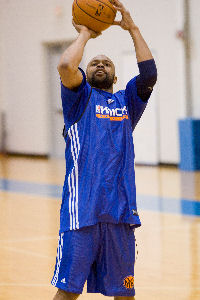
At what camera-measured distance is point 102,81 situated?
163 inches

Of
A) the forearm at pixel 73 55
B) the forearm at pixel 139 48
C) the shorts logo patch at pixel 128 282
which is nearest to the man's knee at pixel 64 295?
the shorts logo patch at pixel 128 282

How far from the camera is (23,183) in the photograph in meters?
13.4

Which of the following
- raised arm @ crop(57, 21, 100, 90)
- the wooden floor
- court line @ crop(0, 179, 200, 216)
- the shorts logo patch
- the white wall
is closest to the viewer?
raised arm @ crop(57, 21, 100, 90)

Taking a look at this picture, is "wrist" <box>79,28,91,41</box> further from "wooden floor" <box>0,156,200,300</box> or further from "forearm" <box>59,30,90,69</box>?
"wooden floor" <box>0,156,200,300</box>

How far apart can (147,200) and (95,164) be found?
6942 millimetres

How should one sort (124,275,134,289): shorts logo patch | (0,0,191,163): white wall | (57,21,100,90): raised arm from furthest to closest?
(0,0,191,163): white wall
(124,275,134,289): shorts logo patch
(57,21,100,90): raised arm

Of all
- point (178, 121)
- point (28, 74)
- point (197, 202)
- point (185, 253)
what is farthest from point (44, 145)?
point (185, 253)

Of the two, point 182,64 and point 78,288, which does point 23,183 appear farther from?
point 78,288

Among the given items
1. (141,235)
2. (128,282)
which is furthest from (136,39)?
(141,235)

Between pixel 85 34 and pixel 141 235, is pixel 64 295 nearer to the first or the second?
pixel 85 34

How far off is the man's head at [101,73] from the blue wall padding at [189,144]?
10345mm

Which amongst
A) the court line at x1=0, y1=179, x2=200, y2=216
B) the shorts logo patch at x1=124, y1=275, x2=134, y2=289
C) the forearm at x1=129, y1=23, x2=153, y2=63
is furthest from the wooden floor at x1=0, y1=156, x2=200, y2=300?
the forearm at x1=129, y1=23, x2=153, y2=63

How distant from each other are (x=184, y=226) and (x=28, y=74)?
1076 centimetres

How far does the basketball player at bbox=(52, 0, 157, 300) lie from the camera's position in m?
3.89
